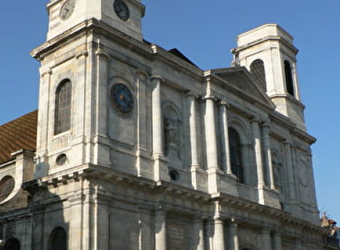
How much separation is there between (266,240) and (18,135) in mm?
15724

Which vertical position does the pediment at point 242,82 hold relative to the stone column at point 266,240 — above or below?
above

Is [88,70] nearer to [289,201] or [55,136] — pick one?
[55,136]

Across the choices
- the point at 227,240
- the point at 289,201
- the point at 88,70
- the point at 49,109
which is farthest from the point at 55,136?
the point at 289,201

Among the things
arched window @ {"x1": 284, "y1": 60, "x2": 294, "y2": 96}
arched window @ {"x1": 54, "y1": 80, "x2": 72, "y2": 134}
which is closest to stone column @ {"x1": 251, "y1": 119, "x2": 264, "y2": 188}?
arched window @ {"x1": 284, "y1": 60, "x2": 294, "y2": 96}

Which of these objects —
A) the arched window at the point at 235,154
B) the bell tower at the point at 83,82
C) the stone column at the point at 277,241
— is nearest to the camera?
the bell tower at the point at 83,82

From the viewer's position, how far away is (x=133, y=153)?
2403 centimetres

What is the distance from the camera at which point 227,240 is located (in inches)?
1065

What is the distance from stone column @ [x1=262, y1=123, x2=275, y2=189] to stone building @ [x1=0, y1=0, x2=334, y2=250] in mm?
155

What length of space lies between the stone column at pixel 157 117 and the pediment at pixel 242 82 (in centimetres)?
437

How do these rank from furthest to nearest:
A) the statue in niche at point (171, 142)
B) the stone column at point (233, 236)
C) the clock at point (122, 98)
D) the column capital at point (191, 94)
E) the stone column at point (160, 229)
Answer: the column capital at point (191, 94) < the stone column at point (233, 236) < the statue in niche at point (171, 142) < the clock at point (122, 98) < the stone column at point (160, 229)

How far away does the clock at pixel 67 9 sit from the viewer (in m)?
26.1

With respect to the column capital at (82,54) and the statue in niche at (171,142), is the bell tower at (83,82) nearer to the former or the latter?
the column capital at (82,54)

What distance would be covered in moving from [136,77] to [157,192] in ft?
17.9

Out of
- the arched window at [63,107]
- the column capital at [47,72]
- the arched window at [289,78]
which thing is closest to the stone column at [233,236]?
the arched window at [63,107]
